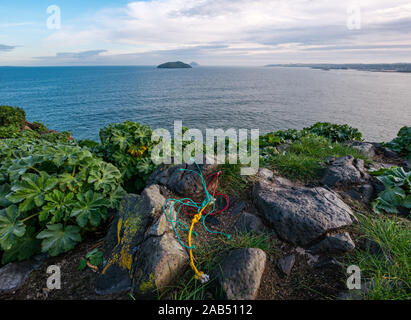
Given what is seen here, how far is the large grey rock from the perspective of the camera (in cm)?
309

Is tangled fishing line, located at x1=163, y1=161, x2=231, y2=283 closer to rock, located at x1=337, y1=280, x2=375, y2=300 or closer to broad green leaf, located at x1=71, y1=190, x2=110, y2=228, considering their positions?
broad green leaf, located at x1=71, y1=190, x2=110, y2=228

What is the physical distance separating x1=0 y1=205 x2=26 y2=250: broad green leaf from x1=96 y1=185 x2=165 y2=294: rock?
1.11m

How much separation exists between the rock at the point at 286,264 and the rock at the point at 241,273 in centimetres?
35

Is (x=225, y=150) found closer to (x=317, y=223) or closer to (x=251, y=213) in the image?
(x=251, y=213)

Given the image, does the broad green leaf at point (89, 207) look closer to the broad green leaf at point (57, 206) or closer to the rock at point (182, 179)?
the broad green leaf at point (57, 206)

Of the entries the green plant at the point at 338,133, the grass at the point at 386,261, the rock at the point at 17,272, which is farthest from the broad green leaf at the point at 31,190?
the green plant at the point at 338,133

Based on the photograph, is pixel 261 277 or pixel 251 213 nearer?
pixel 261 277

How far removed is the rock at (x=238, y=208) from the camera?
3.84 m

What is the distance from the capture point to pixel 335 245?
2.88 meters

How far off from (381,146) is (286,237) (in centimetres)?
743

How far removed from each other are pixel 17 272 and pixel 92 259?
0.99 metres

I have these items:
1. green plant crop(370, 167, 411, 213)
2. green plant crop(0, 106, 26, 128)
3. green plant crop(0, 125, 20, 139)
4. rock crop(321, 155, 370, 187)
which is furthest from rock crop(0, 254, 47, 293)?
green plant crop(0, 106, 26, 128)

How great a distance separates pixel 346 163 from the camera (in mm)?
4961
